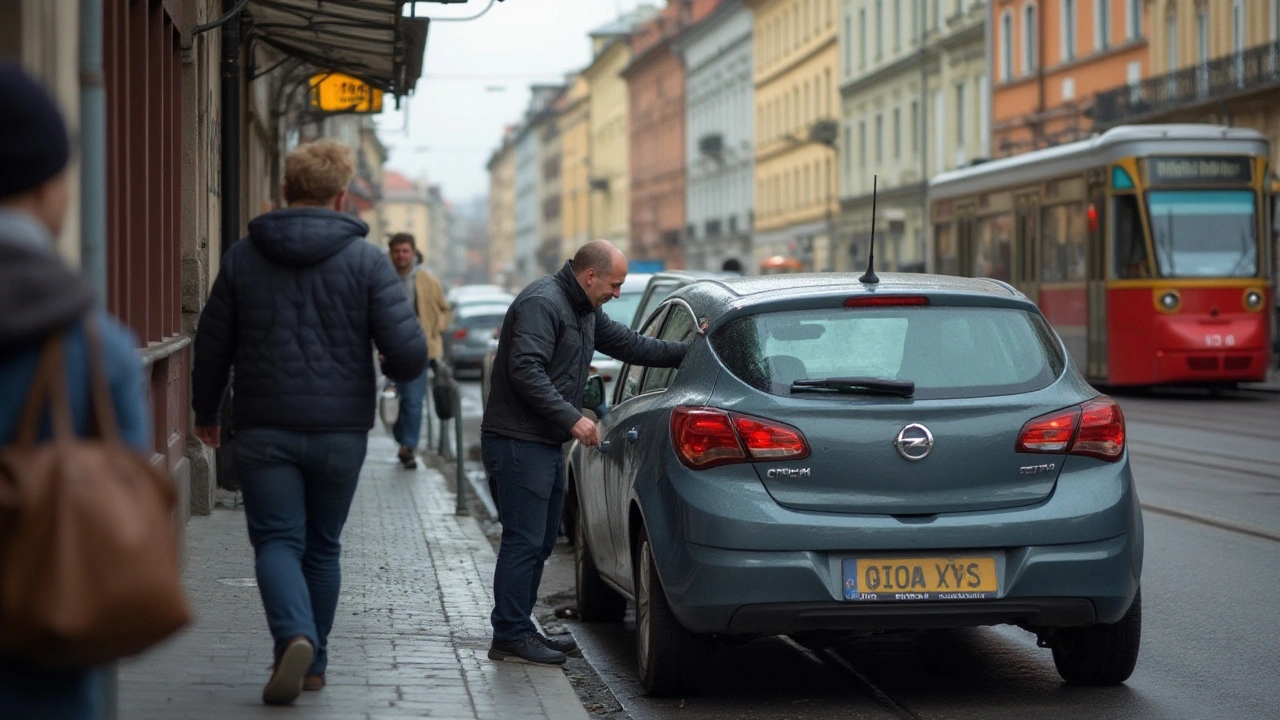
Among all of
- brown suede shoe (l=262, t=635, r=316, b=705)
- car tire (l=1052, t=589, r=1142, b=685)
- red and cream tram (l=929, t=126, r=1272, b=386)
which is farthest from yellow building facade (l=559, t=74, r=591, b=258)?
brown suede shoe (l=262, t=635, r=316, b=705)

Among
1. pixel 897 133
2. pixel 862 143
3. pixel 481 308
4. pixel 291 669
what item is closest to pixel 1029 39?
pixel 897 133

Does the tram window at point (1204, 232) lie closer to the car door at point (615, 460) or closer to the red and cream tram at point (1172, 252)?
the red and cream tram at point (1172, 252)

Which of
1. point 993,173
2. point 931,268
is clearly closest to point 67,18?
point 993,173

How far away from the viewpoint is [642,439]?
24.3 feet

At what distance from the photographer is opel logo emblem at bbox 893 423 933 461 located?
6680 millimetres

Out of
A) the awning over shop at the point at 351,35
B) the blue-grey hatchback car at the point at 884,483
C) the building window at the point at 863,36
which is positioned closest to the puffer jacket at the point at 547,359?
the blue-grey hatchback car at the point at 884,483

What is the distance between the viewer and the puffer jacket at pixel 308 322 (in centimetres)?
614

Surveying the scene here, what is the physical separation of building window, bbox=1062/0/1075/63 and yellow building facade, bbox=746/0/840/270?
16.1 metres

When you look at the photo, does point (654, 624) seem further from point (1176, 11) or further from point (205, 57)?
point (1176, 11)

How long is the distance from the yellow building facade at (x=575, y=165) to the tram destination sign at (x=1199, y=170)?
107246 mm

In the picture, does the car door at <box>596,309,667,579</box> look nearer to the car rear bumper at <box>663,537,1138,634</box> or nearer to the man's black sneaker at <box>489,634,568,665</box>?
the man's black sneaker at <box>489,634,568,665</box>

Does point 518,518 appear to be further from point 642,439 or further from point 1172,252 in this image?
point 1172,252

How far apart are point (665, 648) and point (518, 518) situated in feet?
3.13

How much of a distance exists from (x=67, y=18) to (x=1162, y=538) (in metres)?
7.49
